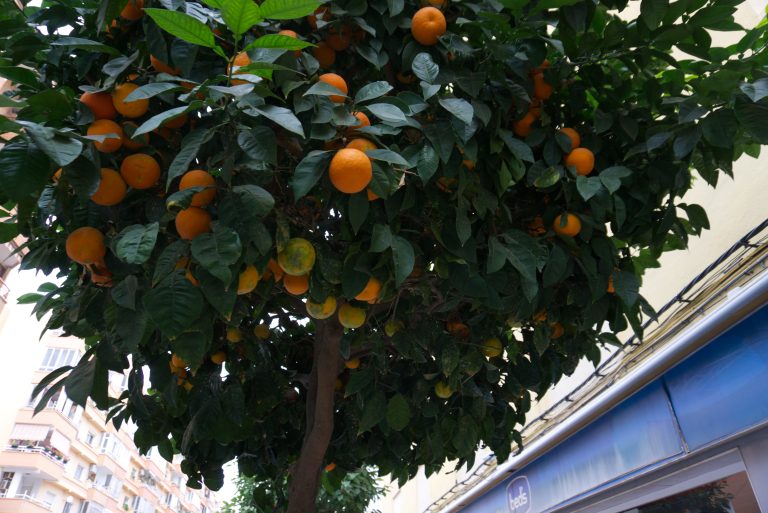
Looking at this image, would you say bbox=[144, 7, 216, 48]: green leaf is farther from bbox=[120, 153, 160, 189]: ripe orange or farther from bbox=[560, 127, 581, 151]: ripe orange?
bbox=[560, 127, 581, 151]: ripe orange

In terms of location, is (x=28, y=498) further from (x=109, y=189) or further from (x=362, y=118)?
(x=362, y=118)

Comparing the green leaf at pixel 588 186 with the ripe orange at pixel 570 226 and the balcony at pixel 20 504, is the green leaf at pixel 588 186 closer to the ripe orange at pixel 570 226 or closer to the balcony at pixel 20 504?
the ripe orange at pixel 570 226

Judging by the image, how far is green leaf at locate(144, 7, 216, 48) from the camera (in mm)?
1303

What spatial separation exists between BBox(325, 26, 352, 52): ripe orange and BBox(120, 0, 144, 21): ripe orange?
23.2 inches

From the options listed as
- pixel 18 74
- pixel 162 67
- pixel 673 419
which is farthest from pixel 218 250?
pixel 673 419

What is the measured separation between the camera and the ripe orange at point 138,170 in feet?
5.34

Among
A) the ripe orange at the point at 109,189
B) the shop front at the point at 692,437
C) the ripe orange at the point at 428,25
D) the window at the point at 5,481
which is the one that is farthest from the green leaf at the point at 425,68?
the window at the point at 5,481

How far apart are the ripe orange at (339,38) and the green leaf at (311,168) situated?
0.63 m

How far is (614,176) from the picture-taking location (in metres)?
1.88

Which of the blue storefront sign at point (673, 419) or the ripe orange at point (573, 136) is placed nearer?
the ripe orange at point (573, 136)

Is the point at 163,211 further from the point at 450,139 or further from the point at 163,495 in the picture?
the point at 163,495

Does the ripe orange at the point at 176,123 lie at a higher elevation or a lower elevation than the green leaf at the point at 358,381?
higher

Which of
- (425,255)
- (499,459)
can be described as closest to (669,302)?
(499,459)

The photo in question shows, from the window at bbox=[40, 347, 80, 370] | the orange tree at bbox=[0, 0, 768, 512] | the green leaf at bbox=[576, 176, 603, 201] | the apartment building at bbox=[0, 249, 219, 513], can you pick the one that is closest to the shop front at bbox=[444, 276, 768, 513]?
the orange tree at bbox=[0, 0, 768, 512]
